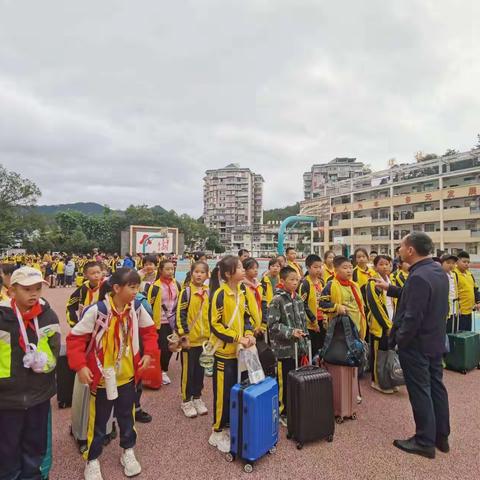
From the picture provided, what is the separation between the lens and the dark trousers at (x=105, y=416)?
7.91 ft

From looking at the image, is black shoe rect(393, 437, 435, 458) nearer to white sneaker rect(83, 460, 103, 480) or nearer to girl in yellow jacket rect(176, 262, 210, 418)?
girl in yellow jacket rect(176, 262, 210, 418)

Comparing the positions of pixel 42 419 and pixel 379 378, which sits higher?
pixel 42 419

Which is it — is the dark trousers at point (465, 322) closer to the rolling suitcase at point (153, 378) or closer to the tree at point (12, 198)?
the rolling suitcase at point (153, 378)

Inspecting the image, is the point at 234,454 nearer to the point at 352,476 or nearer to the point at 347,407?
the point at 352,476

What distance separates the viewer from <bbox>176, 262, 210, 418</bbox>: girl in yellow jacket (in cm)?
344

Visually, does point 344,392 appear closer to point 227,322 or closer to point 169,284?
point 227,322

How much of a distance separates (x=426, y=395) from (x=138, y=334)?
241cm

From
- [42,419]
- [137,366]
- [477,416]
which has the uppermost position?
[137,366]

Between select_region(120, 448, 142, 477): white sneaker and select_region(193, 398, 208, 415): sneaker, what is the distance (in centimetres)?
100

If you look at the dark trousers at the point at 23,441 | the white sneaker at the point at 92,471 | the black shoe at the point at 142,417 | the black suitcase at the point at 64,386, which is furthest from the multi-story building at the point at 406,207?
the dark trousers at the point at 23,441

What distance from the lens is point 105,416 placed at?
242 centimetres

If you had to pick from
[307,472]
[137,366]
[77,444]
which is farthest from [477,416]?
[77,444]

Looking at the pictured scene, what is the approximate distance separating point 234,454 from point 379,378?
7.17 feet

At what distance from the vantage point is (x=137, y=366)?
2516 millimetres
